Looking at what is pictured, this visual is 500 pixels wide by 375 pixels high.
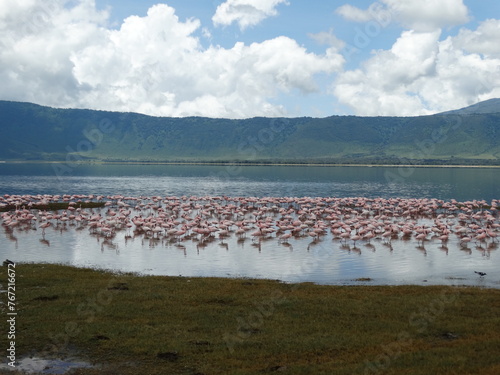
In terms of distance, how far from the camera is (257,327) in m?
17.0

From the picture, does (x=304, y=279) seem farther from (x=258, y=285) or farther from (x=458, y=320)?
(x=458, y=320)

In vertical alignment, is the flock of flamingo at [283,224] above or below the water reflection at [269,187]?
below

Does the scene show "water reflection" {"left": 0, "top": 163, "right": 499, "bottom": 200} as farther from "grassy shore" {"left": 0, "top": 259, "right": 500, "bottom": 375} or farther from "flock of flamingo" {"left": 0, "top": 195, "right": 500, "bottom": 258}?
"grassy shore" {"left": 0, "top": 259, "right": 500, "bottom": 375}

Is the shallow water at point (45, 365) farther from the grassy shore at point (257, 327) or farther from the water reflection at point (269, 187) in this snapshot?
the water reflection at point (269, 187)

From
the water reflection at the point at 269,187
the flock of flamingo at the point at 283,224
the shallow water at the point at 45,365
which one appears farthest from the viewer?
the water reflection at the point at 269,187

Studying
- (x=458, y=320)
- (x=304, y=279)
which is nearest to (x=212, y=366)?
(x=458, y=320)

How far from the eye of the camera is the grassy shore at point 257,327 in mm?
13805

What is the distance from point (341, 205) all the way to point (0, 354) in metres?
52.5

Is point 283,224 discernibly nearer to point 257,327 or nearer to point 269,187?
point 257,327

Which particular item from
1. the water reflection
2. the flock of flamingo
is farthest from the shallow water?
the water reflection

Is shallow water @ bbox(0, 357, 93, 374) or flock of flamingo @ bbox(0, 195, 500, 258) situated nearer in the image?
shallow water @ bbox(0, 357, 93, 374)

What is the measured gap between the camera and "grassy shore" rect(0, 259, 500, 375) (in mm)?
13805

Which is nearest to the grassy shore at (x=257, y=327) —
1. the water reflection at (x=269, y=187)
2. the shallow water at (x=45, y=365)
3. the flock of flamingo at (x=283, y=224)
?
the shallow water at (x=45, y=365)

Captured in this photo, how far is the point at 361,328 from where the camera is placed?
1670 cm
